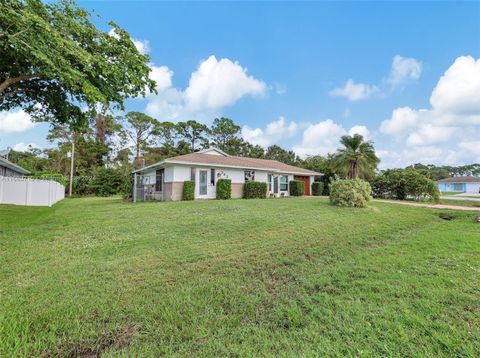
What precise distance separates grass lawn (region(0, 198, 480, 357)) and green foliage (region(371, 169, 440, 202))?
1467cm

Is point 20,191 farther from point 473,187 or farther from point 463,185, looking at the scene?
point 463,185

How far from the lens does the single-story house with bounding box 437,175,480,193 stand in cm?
5181

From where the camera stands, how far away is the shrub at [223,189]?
1775 cm

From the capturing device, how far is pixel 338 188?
1256cm

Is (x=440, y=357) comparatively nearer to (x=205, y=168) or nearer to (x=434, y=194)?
(x=205, y=168)

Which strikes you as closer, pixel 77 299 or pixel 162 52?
pixel 77 299

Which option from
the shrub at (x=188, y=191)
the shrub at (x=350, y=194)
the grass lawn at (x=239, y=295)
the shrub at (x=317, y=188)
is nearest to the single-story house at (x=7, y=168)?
the shrub at (x=188, y=191)

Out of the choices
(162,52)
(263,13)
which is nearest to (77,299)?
(263,13)

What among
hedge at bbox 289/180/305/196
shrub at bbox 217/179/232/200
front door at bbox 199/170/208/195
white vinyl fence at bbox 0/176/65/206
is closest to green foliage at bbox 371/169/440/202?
hedge at bbox 289/180/305/196

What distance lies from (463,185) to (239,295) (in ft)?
229

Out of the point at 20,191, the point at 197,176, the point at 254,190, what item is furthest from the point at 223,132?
the point at 20,191

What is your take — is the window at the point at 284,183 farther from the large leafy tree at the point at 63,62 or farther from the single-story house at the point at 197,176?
the large leafy tree at the point at 63,62

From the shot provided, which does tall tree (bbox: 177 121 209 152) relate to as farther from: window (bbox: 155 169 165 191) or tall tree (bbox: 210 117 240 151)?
window (bbox: 155 169 165 191)

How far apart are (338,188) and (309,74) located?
26.1ft
